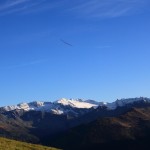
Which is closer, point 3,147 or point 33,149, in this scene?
point 3,147

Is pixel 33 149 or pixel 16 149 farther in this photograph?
pixel 33 149

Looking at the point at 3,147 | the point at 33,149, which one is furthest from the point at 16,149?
the point at 33,149

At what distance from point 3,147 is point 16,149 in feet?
6.60

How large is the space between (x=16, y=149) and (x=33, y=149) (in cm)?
574

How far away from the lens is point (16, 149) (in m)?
53.1

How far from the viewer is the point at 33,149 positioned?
58438 mm

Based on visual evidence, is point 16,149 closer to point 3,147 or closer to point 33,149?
point 3,147

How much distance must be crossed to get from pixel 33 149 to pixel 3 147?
7.45 metres

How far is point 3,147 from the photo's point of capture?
5200 cm
